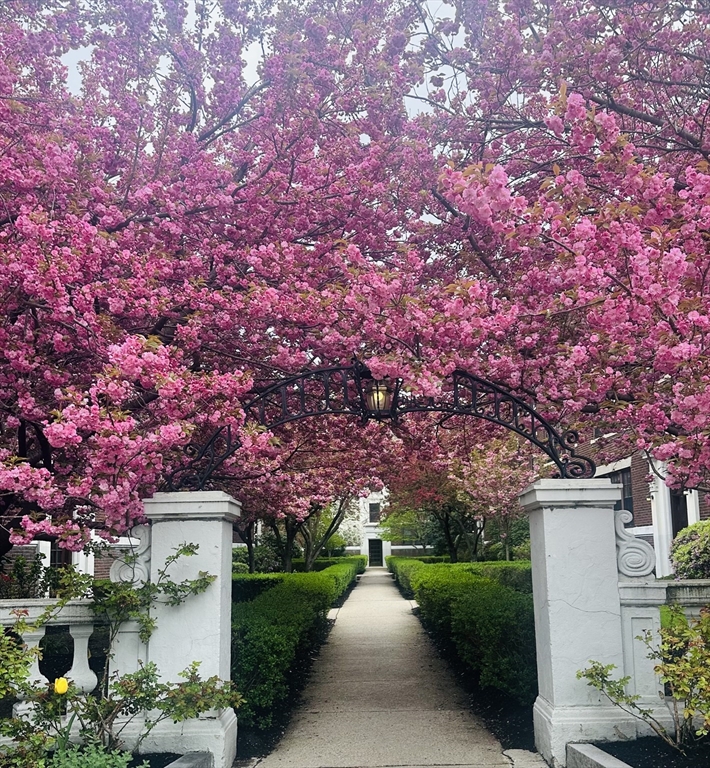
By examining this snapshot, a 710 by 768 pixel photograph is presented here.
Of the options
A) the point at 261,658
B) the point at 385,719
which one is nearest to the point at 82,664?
the point at 261,658

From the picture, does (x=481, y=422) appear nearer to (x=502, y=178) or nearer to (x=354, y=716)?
(x=354, y=716)

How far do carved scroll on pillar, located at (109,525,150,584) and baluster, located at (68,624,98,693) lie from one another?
415 millimetres

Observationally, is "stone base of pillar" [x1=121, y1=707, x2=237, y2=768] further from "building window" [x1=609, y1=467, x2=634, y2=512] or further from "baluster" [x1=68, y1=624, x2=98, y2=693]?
"building window" [x1=609, y1=467, x2=634, y2=512]

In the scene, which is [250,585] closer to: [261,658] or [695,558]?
[695,558]

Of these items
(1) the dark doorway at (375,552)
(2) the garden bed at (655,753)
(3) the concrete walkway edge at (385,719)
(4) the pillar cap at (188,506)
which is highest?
(4) the pillar cap at (188,506)

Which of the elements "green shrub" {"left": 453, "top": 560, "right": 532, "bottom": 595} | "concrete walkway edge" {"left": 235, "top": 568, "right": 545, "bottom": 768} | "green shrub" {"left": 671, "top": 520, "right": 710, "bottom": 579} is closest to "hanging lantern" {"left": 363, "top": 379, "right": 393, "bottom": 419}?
"concrete walkway edge" {"left": 235, "top": 568, "right": 545, "bottom": 768}

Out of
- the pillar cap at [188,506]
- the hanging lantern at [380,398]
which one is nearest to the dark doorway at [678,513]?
the hanging lantern at [380,398]

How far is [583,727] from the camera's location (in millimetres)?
5359

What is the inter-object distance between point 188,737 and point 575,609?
3032 mm

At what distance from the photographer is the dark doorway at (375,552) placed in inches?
2208

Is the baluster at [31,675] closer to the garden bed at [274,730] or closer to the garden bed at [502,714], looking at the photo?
the garden bed at [274,730]

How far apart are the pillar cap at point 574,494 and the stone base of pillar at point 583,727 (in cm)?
148

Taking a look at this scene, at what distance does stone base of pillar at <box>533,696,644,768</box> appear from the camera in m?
5.33

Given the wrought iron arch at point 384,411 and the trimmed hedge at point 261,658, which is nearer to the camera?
the wrought iron arch at point 384,411
